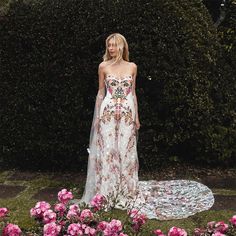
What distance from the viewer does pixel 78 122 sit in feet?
22.3

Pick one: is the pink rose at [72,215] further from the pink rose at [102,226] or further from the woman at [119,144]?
the woman at [119,144]

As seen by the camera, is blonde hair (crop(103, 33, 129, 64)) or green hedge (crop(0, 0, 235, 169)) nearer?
blonde hair (crop(103, 33, 129, 64))

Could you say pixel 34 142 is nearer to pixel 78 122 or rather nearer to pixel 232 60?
pixel 78 122

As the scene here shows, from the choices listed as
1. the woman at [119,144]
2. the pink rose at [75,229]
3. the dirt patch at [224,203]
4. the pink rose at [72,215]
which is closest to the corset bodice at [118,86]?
the woman at [119,144]

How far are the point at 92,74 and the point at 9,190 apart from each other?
75.2 inches

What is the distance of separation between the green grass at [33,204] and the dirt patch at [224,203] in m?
0.15

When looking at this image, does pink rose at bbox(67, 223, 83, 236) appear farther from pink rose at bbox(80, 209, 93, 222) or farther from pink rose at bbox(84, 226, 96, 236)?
pink rose at bbox(80, 209, 93, 222)

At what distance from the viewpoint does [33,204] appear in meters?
5.79

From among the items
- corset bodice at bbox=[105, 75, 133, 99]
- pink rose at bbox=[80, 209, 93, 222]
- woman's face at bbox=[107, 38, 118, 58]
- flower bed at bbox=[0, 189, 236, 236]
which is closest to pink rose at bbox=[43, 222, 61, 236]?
flower bed at bbox=[0, 189, 236, 236]

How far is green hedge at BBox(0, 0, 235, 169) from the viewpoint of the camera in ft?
21.4

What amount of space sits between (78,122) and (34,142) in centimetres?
73

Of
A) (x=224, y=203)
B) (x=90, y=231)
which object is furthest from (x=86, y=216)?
(x=224, y=203)

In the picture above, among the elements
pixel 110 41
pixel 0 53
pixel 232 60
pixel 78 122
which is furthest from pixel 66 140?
pixel 232 60

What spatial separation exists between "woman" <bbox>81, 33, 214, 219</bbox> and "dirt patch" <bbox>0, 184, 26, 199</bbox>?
106 centimetres
